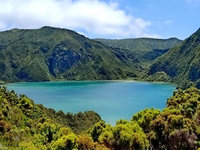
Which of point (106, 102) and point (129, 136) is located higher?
point (129, 136)

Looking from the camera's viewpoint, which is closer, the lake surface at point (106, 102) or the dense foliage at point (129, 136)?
the dense foliage at point (129, 136)

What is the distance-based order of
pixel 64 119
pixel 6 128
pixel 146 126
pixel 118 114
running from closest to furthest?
pixel 6 128, pixel 146 126, pixel 64 119, pixel 118 114

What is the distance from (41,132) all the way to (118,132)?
460 inches

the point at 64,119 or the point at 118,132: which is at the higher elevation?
the point at 118,132

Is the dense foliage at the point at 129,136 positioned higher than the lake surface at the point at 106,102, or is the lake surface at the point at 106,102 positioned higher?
the dense foliage at the point at 129,136

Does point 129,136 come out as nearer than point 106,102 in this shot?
Yes

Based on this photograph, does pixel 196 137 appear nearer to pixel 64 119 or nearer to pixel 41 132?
pixel 41 132

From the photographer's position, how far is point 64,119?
66.9m

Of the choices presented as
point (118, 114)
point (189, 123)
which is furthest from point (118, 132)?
point (118, 114)

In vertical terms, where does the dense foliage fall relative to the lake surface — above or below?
above

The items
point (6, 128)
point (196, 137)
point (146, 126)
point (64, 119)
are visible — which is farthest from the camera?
point (64, 119)

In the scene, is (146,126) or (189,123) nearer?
(189,123)

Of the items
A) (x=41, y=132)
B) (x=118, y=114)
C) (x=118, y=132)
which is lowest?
(x=118, y=114)

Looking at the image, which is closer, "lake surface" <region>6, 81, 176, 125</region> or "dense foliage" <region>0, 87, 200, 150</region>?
"dense foliage" <region>0, 87, 200, 150</region>
